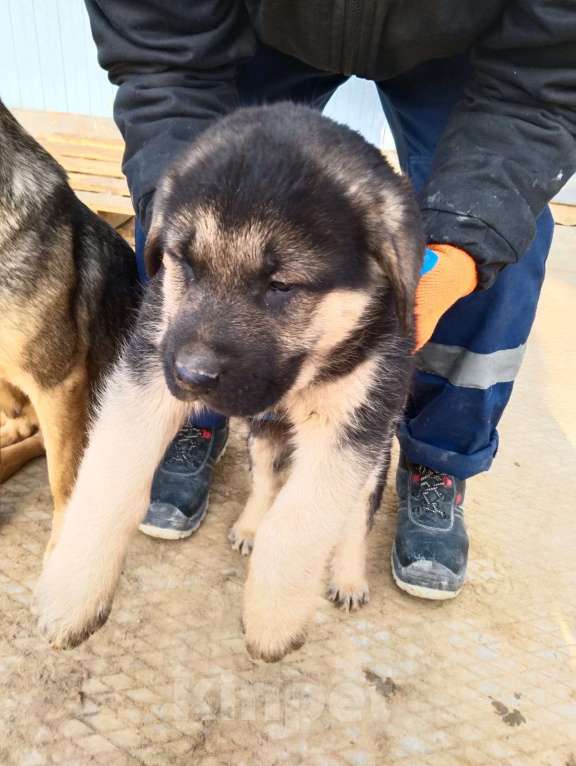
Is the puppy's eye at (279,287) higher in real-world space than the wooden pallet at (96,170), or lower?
higher

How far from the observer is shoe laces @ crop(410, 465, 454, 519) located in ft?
7.43

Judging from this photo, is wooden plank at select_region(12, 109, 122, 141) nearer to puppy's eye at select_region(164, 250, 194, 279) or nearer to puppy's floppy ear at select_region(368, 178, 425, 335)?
puppy's eye at select_region(164, 250, 194, 279)

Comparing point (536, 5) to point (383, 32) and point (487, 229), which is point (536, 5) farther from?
point (487, 229)

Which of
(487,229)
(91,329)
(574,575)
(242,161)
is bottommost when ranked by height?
(574,575)

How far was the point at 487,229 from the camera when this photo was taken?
5.67 feet

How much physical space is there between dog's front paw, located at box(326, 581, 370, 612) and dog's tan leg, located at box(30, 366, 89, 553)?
84cm

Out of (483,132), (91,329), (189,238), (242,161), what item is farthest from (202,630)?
(483,132)

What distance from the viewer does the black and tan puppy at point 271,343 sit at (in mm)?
1252

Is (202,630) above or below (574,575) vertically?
above

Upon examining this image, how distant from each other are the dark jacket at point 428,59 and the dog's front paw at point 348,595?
3.29 feet

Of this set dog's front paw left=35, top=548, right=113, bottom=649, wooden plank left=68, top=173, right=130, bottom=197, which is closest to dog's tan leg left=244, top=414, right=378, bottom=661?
dog's front paw left=35, top=548, right=113, bottom=649

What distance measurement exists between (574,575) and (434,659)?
692 mm

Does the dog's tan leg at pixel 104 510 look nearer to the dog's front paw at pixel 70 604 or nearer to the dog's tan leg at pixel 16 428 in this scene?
the dog's front paw at pixel 70 604

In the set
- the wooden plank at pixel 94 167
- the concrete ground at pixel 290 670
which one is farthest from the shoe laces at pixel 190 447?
the wooden plank at pixel 94 167
